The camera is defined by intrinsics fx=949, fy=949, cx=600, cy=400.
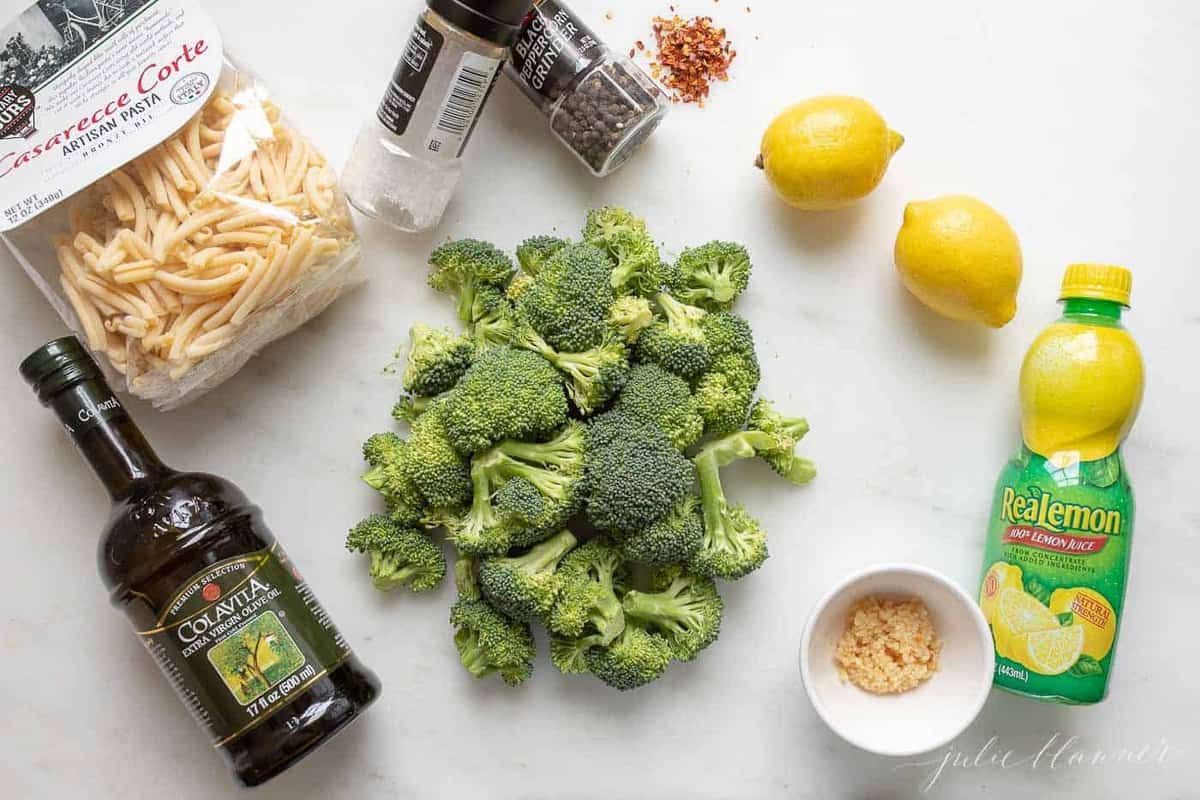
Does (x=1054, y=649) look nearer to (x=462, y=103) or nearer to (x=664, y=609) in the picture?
(x=664, y=609)

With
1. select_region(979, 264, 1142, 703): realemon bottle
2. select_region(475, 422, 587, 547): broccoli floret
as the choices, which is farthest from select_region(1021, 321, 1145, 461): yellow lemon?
select_region(475, 422, 587, 547): broccoli floret

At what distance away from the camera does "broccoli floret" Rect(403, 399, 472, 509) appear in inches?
57.4

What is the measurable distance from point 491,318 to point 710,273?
36 cm

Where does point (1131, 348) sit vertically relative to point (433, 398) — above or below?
below

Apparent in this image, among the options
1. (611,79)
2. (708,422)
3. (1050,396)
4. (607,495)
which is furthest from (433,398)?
(1050,396)

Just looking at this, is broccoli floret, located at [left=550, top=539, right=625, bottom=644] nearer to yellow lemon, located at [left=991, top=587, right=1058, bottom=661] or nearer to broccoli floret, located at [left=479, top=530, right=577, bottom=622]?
broccoli floret, located at [left=479, top=530, right=577, bottom=622]

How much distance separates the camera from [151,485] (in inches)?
54.7

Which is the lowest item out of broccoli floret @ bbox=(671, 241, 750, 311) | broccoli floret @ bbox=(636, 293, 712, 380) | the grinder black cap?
broccoli floret @ bbox=(636, 293, 712, 380)

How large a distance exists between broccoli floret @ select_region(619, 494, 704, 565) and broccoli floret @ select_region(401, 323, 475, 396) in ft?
1.22

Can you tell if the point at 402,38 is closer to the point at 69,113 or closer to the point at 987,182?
the point at 69,113

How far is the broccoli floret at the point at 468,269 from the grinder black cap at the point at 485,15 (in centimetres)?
33

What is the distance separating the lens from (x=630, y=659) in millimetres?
1479

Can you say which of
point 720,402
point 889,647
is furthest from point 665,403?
point 889,647

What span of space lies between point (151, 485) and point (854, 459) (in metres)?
1.11
